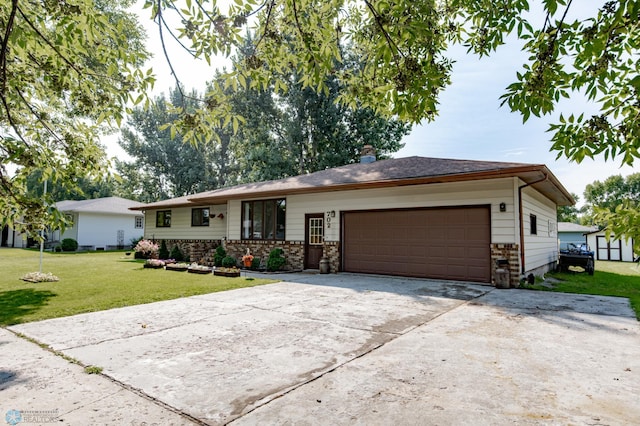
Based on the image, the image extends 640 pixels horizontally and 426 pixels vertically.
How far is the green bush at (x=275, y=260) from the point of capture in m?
12.0

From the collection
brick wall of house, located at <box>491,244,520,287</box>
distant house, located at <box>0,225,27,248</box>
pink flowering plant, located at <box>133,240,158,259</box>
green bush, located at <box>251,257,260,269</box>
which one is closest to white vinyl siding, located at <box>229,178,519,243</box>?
brick wall of house, located at <box>491,244,520,287</box>

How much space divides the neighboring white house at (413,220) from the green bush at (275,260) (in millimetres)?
337

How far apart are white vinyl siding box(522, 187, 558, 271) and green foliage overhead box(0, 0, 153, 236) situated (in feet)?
30.5

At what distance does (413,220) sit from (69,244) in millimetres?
22554

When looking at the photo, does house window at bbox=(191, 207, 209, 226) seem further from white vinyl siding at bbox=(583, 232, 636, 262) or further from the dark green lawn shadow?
white vinyl siding at bbox=(583, 232, 636, 262)

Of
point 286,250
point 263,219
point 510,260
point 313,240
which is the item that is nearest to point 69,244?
point 263,219

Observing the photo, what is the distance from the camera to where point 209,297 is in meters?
6.94

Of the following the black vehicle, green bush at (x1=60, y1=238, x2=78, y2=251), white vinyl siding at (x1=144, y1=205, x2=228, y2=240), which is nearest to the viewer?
the black vehicle

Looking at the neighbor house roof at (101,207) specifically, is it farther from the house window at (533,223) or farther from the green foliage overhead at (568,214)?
the green foliage overhead at (568,214)

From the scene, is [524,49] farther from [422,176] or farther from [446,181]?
[422,176]

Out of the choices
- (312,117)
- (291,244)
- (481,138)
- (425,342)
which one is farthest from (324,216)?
(312,117)

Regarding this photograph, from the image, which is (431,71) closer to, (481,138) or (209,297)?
(209,297)

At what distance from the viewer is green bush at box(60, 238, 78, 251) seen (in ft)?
71.6

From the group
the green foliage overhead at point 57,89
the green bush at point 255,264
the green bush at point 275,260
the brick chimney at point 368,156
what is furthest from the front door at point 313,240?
the green foliage overhead at point 57,89
